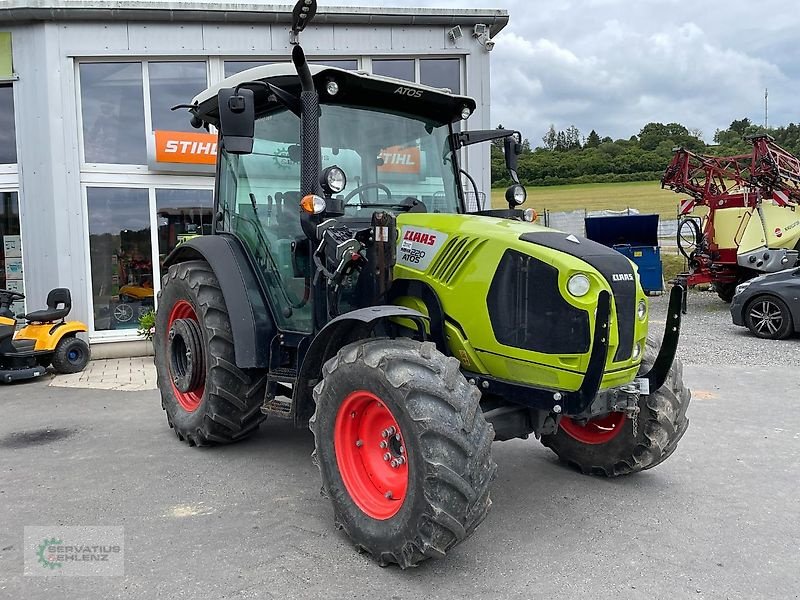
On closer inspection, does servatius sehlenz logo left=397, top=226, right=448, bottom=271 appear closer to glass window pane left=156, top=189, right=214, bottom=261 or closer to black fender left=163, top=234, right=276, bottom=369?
black fender left=163, top=234, right=276, bottom=369

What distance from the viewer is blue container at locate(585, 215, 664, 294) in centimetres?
1733

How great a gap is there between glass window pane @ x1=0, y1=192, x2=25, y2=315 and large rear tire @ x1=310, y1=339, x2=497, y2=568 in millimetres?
8155

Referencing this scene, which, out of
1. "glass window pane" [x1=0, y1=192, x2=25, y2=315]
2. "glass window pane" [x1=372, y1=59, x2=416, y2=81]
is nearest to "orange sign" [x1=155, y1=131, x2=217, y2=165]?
"glass window pane" [x1=0, y1=192, x2=25, y2=315]

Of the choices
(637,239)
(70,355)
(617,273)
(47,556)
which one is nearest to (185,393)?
(47,556)

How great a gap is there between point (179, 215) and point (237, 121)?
282 inches

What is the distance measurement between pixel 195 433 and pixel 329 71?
113 inches

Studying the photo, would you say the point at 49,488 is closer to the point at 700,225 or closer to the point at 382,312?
the point at 382,312

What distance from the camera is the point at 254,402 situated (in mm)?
5090

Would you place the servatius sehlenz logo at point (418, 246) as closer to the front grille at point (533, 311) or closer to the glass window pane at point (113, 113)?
the front grille at point (533, 311)

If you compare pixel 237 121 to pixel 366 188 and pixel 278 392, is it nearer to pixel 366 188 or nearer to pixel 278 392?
pixel 366 188

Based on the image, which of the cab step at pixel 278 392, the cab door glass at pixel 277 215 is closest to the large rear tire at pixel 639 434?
the cab step at pixel 278 392

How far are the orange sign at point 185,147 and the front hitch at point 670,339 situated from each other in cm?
783

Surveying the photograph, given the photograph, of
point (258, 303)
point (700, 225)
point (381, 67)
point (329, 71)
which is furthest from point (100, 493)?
point (700, 225)

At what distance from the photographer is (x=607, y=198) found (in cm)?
3734
